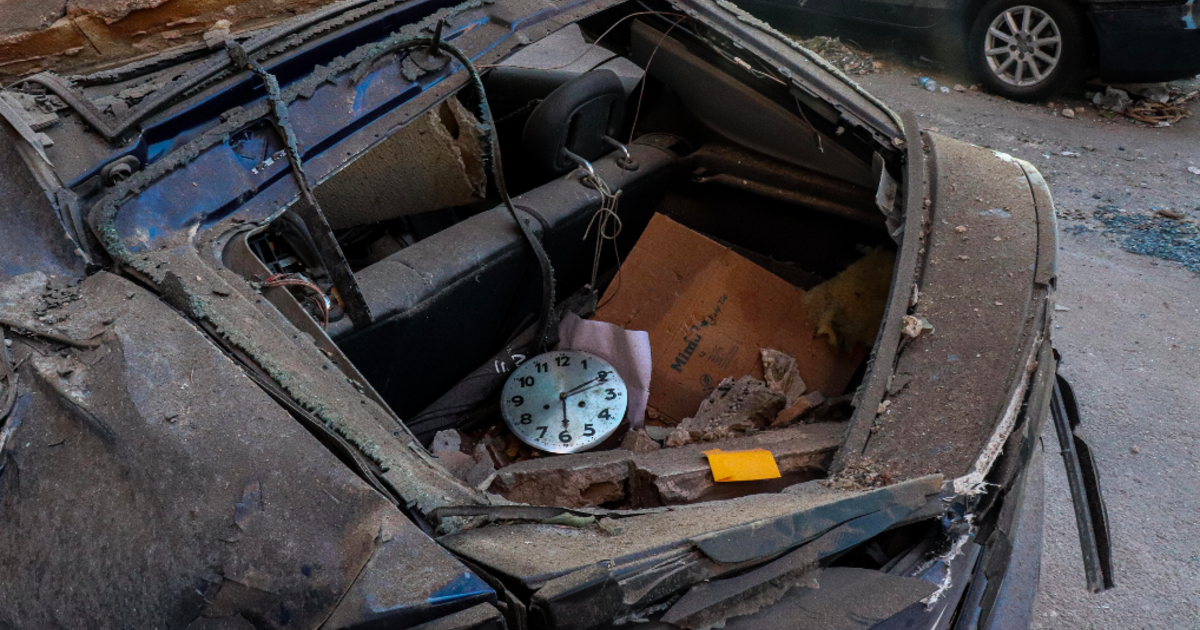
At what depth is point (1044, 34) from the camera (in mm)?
5730

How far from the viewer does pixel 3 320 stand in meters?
1.54

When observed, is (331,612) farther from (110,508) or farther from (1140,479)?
(1140,479)

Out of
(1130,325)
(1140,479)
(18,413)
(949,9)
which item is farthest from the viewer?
(949,9)

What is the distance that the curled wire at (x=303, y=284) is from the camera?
1.79 metres

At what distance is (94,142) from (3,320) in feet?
1.61

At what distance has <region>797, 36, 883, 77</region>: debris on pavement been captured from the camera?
659cm

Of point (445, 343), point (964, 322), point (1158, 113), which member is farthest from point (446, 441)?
point (1158, 113)

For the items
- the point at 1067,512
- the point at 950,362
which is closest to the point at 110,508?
the point at 950,362

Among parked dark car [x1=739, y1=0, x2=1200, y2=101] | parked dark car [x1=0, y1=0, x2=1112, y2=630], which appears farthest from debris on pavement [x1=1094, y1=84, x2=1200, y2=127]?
parked dark car [x1=0, y1=0, x2=1112, y2=630]

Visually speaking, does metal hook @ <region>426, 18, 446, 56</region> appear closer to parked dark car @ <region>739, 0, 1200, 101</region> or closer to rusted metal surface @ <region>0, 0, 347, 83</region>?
rusted metal surface @ <region>0, 0, 347, 83</region>

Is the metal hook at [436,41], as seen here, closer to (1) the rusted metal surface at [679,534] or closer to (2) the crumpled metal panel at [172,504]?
(2) the crumpled metal panel at [172,504]

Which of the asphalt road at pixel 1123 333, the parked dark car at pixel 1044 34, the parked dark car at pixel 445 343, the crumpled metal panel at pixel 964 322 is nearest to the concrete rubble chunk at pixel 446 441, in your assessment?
the parked dark car at pixel 445 343

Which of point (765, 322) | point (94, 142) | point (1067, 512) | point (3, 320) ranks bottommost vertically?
point (1067, 512)

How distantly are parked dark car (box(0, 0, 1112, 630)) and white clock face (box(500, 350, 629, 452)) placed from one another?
12cm
